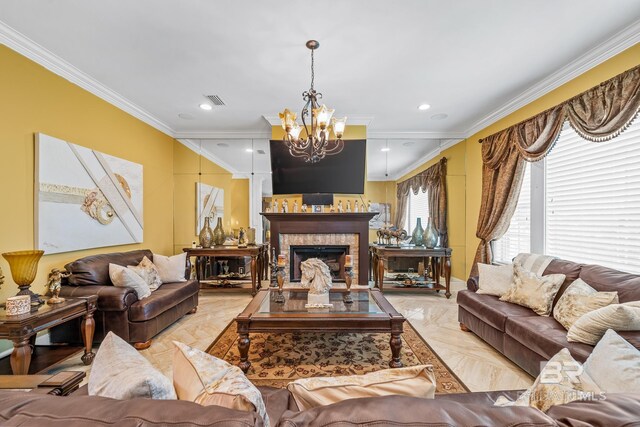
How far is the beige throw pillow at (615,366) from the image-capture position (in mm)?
1046

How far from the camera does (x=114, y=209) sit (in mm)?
3799

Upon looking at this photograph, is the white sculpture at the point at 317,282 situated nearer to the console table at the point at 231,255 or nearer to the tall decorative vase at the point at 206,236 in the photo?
the console table at the point at 231,255

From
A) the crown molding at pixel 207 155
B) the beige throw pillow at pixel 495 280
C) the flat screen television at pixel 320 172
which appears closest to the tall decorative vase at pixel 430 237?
the flat screen television at pixel 320 172

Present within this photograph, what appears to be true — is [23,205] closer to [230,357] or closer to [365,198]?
[230,357]

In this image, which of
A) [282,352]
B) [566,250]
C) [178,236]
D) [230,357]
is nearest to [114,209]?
[178,236]

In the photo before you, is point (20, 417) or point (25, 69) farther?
point (25, 69)

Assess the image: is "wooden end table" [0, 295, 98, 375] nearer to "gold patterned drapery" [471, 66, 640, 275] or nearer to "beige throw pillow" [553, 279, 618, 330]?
"beige throw pillow" [553, 279, 618, 330]

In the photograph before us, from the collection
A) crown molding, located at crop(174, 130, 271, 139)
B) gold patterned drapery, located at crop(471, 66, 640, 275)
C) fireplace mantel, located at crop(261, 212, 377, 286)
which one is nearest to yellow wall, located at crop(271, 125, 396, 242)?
fireplace mantel, located at crop(261, 212, 377, 286)

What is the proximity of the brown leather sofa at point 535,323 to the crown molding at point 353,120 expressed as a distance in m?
3.04

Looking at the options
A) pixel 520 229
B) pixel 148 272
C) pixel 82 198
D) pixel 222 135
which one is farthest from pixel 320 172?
pixel 82 198

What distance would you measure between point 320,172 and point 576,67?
134 inches

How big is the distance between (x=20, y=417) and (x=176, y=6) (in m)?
2.62

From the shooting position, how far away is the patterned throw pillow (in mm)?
3387

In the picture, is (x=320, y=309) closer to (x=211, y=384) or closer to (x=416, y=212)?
(x=211, y=384)
